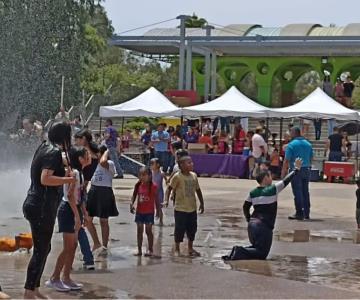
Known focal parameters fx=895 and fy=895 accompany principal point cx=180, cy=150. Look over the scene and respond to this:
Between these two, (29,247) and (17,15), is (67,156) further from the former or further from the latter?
(17,15)

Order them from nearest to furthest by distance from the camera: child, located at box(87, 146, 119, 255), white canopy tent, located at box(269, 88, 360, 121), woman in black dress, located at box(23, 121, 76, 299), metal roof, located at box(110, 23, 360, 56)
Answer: woman in black dress, located at box(23, 121, 76, 299)
child, located at box(87, 146, 119, 255)
white canopy tent, located at box(269, 88, 360, 121)
metal roof, located at box(110, 23, 360, 56)

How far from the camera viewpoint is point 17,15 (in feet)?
119

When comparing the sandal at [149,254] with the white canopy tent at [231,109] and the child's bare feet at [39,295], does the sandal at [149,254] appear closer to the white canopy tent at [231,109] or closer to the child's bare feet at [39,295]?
the child's bare feet at [39,295]

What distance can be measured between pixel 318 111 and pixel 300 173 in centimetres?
1025

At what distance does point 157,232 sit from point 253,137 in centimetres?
1230

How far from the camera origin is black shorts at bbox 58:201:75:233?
8836mm

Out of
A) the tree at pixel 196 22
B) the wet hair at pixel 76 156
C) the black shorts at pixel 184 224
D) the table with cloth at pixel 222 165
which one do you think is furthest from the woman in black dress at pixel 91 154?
the tree at pixel 196 22

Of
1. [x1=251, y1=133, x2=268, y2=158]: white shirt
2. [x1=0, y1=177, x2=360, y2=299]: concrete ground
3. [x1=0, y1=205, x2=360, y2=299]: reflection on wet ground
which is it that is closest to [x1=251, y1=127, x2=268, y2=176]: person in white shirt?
[x1=251, y1=133, x2=268, y2=158]: white shirt

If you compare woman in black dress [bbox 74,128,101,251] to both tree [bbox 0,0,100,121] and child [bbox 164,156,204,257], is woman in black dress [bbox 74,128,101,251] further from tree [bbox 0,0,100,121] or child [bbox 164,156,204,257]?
tree [bbox 0,0,100,121]

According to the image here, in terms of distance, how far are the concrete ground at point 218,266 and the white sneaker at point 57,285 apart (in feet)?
0.36

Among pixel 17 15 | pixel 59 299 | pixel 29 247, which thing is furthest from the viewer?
pixel 17 15

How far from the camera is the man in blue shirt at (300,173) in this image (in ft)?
53.2

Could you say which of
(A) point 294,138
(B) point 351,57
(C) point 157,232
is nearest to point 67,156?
(C) point 157,232

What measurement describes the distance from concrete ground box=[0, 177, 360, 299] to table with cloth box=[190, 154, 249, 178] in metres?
10.4
